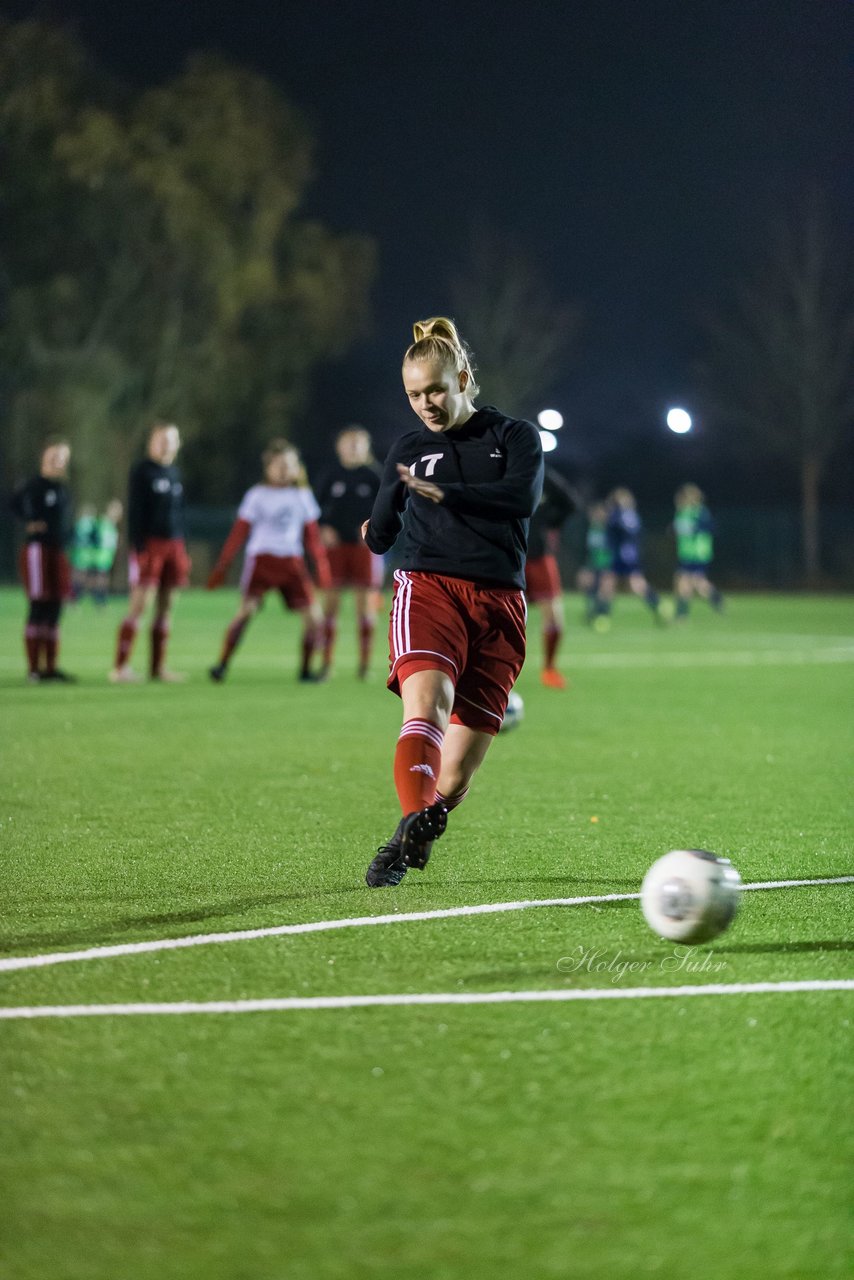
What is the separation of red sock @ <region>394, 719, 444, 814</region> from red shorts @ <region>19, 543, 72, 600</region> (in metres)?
10.7

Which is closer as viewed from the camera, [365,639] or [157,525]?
[157,525]

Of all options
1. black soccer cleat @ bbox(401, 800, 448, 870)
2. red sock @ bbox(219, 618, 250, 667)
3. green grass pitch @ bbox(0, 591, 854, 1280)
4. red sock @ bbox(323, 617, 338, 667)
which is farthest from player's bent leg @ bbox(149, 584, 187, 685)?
black soccer cleat @ bbox(401, 800, 448, 870)

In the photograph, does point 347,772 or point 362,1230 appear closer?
point 362,1230

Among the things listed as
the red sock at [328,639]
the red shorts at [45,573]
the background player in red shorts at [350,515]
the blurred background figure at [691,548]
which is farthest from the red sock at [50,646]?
the blurred background figure at [691,548]

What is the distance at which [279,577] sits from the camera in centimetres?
1590

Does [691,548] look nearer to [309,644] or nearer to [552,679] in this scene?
[552,679]

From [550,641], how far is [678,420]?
6297 millimetres

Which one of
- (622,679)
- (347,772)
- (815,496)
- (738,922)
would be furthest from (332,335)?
(738,922)

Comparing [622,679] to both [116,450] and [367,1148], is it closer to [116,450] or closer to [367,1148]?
[367,1148]

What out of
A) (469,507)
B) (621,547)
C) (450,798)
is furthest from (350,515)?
(621,547)

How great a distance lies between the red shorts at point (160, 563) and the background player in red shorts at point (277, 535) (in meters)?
0.34

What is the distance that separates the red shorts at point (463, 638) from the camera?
244 inches

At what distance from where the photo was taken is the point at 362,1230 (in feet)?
9.92

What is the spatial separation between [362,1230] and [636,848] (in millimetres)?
4369
